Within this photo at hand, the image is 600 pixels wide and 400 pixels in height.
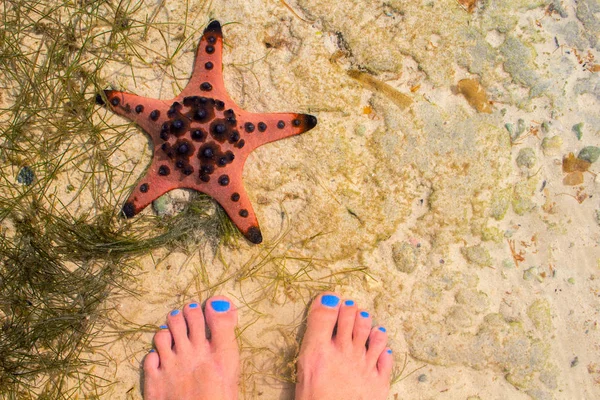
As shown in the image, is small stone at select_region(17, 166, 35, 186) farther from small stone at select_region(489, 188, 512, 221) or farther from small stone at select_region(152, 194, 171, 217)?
small stone at select_region(489, 188, 512, 221)

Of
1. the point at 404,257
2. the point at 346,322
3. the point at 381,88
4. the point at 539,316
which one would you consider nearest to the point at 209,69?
the point at 381,88

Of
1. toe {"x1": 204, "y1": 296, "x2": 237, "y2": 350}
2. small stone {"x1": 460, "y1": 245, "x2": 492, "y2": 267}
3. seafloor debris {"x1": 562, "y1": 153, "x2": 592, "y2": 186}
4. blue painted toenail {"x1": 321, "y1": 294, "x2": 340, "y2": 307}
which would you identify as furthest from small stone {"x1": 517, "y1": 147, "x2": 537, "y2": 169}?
toe {"x1": 204, "y1": 296, "x2": 237, "y2": 350}

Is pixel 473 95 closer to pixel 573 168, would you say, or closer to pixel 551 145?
pixel 551 145

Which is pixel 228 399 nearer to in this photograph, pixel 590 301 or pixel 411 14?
pixel 590 301

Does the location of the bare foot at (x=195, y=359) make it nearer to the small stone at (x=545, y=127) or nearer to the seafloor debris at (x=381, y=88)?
the seafloor debris at (x=381, y=88)

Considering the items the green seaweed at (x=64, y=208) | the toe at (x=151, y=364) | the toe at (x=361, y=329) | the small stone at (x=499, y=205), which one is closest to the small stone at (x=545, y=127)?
the small stone at (x=499, y=205)
